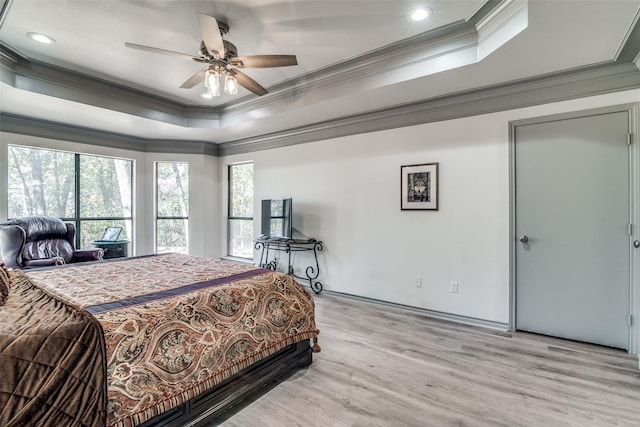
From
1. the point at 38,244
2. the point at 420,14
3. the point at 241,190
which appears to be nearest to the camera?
the point at 420,14

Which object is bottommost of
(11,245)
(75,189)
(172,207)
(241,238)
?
(241,238)

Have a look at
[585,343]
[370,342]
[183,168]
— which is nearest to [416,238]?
[370,342]

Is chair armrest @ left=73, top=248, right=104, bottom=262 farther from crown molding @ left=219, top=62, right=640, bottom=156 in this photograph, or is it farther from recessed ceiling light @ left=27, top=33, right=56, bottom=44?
crown molding @ left=219, top=62, right=640, bottom=156

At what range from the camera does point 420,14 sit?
236cm

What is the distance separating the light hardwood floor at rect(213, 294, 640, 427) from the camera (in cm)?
182

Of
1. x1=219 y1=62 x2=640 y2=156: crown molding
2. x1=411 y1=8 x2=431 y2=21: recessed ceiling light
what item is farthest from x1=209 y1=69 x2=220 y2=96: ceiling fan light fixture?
x1=219 y1=62 x2=640 y2=156: crown molding

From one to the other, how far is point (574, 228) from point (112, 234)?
6226mm

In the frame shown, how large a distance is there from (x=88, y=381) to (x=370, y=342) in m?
2.23

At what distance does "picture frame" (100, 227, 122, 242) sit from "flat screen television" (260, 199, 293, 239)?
2.41 meters

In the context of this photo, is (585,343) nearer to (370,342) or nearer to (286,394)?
(370,342)

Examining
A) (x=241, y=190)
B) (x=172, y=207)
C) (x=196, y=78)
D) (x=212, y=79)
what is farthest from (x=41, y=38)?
(x=241, y=190)

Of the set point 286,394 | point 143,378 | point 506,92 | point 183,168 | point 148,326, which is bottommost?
point 286,394

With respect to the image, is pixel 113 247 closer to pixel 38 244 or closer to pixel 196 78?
pixel 38 244

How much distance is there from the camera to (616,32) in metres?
2.16
